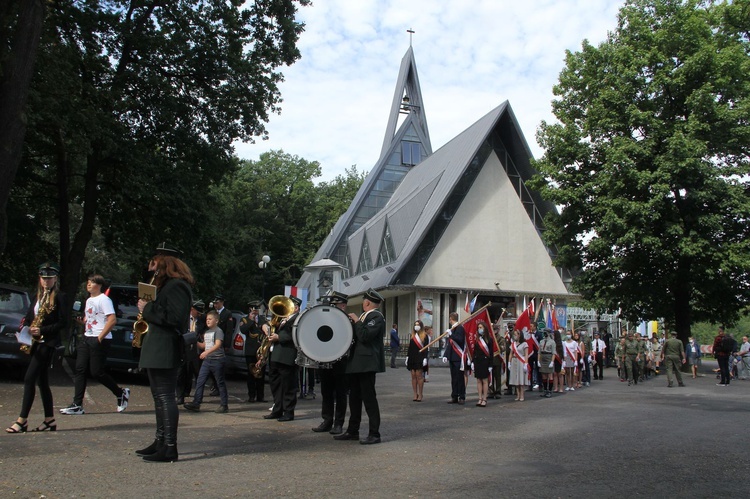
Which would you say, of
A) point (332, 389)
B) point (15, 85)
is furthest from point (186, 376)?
point (15, 85)

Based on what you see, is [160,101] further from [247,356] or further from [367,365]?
[367,365]

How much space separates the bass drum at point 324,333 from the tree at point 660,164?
21.5 meters

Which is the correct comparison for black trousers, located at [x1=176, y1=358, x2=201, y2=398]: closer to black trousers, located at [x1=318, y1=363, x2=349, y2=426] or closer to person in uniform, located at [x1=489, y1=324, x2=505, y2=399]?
black trousers, located at [x1=318, y1=363, x2=349, y2=426]

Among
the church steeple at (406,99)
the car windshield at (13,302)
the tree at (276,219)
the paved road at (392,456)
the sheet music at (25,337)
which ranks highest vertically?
the church steeple at (406,99)

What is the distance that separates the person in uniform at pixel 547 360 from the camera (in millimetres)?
17047

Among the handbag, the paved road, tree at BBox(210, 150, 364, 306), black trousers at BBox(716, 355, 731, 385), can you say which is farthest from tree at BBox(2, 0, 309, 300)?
tree at BBox(210, 150, 364, 306)

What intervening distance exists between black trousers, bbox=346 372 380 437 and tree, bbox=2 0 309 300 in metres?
11.5

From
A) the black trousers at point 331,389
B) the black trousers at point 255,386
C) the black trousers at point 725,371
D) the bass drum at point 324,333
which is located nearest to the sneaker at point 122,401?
the bass drum at point 324,333

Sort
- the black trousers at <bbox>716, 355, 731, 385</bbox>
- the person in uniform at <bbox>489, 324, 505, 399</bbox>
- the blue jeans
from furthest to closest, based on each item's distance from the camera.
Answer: the black trousers at <bbox>716, 355, 731, 385</bbox> → the person in uniform at <bbox>489, 324, 505, 399</bbox> → the blue jeans

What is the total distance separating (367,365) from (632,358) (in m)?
16.3

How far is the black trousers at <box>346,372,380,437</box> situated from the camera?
8.52 metres

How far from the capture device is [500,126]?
39156 millimetres

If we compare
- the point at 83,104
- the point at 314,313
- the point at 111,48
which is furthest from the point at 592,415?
the point at 111,48

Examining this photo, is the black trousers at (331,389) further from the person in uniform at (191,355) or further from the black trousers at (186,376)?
the black trousers at (186,376)
